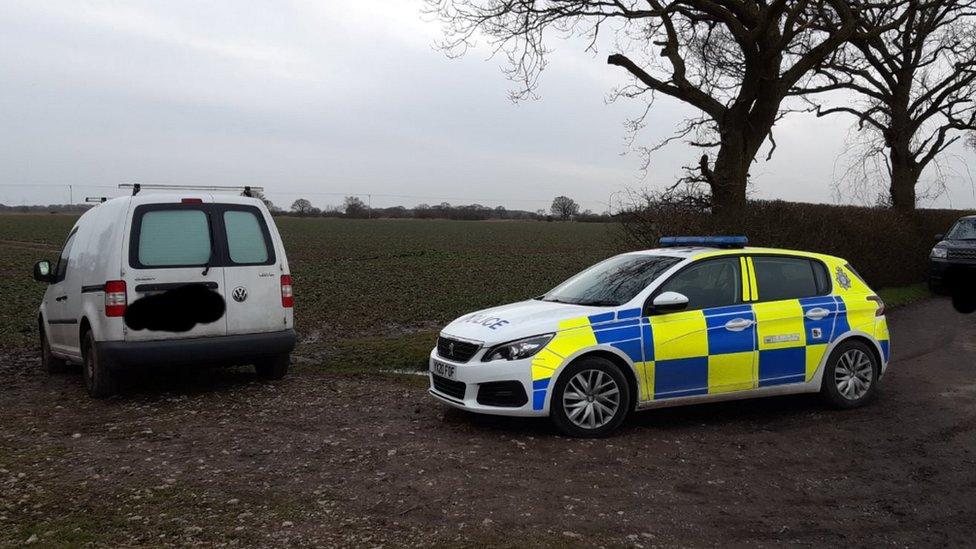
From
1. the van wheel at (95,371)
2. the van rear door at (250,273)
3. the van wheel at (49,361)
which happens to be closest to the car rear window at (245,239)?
the van rear door at (250,273)

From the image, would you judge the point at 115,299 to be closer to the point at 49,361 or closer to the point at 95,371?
the point at 95,371

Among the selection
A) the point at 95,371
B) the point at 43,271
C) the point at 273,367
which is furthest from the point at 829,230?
the point at 43,271

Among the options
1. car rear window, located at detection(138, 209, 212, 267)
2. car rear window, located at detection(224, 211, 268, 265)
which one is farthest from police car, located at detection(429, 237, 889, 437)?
car rear window, located at detection(138, 209, 212, 267)

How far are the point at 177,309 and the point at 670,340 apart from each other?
4.37 meters

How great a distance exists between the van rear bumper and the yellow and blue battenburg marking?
2990 mm

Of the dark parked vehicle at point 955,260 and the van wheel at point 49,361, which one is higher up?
the dark parked vehicle at point 955,260

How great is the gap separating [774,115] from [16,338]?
12.9 meters

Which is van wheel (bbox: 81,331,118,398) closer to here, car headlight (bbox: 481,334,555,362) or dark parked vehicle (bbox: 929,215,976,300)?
car headlight (bbox: 481,334,555,362)

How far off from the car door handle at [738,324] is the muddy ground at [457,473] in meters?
0.81

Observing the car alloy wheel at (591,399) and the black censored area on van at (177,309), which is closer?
the car alloy wheel at (591,399)

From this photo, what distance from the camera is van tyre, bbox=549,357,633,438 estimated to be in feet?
21.6

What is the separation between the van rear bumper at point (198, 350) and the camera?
7645mm

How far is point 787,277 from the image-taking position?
25.3 ft

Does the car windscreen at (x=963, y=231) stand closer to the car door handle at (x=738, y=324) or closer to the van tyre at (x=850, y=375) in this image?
the van tyre at (x=850, y=375)
